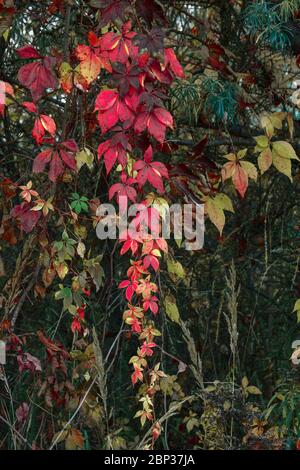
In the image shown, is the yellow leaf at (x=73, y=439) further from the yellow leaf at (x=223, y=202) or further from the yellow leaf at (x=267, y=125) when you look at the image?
the yellow leaf at (x=267, y=125)

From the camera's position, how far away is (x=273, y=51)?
122 inches

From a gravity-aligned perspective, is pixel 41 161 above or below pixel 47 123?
below

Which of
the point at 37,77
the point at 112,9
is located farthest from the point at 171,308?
the point at 112,9

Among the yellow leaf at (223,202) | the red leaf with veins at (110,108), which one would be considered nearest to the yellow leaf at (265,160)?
the yellow leaf at (223,202)

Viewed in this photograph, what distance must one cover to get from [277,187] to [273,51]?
2.06 ft

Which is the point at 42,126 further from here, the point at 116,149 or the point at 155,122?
the point at 155,122

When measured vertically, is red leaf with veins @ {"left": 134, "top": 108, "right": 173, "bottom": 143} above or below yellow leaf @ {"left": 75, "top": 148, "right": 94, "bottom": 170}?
above

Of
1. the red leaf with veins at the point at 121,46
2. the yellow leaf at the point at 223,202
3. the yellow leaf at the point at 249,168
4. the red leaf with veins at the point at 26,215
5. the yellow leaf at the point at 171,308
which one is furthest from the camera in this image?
the yellow leaf at the point at 171,308

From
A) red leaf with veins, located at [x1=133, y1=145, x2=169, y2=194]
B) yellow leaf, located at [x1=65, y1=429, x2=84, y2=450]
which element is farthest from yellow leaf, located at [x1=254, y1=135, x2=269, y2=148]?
yellow leaf, located at [x1=65, y1=429, x2=84, y2=450]

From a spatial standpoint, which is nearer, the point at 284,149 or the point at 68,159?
the point at 68,159

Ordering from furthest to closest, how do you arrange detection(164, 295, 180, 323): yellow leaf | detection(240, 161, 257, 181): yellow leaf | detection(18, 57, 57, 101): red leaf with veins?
detection(164, 295, 180, 323): yellow leaf → detection(240, 161, 257, 181): yellow leaf → detection(18, 57, 57, 101): red leaf with veins

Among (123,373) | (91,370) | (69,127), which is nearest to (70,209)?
(69,127)

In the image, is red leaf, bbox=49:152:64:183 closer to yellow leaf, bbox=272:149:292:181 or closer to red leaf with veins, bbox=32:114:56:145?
red leaf with veins, bbox=32:114:56:145

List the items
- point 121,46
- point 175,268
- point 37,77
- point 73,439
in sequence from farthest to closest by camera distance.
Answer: point 175,268 < point 73,439 < point 37,77 < point 121,46
